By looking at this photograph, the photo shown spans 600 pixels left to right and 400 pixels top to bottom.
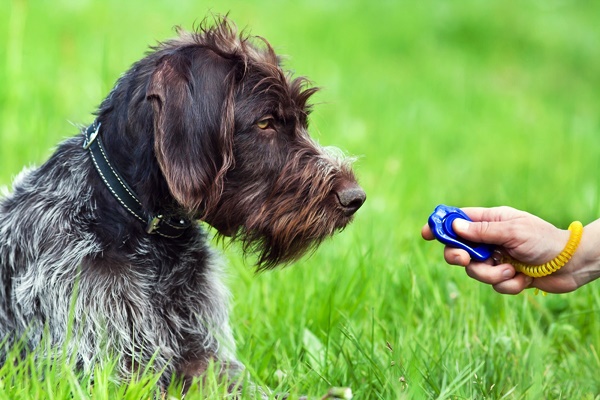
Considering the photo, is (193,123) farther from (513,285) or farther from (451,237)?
(513,285)

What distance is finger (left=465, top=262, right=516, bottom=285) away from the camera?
3.60 m

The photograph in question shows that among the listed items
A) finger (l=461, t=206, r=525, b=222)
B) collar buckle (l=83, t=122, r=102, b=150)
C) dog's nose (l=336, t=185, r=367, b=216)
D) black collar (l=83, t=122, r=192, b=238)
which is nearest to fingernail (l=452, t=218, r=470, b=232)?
finger (l=461, t=206, r=525, b=222)

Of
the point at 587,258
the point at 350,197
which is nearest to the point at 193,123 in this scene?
the point at 350,197

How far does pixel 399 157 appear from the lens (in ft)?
26.1

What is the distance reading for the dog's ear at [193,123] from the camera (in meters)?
3.56

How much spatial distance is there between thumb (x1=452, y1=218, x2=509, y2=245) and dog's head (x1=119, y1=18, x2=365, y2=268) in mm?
493

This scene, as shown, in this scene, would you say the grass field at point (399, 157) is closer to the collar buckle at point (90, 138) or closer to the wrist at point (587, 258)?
the wrist at point (587, 258)

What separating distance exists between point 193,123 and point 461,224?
117 cm

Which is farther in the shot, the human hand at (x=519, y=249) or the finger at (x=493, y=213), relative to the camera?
the finger at (x=493, y=213)

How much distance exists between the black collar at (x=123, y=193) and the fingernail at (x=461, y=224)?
1.18 m

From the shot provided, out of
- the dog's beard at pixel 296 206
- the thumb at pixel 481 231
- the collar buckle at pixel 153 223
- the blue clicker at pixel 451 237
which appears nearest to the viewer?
the thumb at pixel 481 231

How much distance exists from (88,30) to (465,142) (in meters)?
4.39

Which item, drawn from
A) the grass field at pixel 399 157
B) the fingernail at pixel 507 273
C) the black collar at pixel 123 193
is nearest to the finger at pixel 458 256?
the fingernail at pixel 507 273

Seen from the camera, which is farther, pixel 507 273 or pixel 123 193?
pixel 123 193
